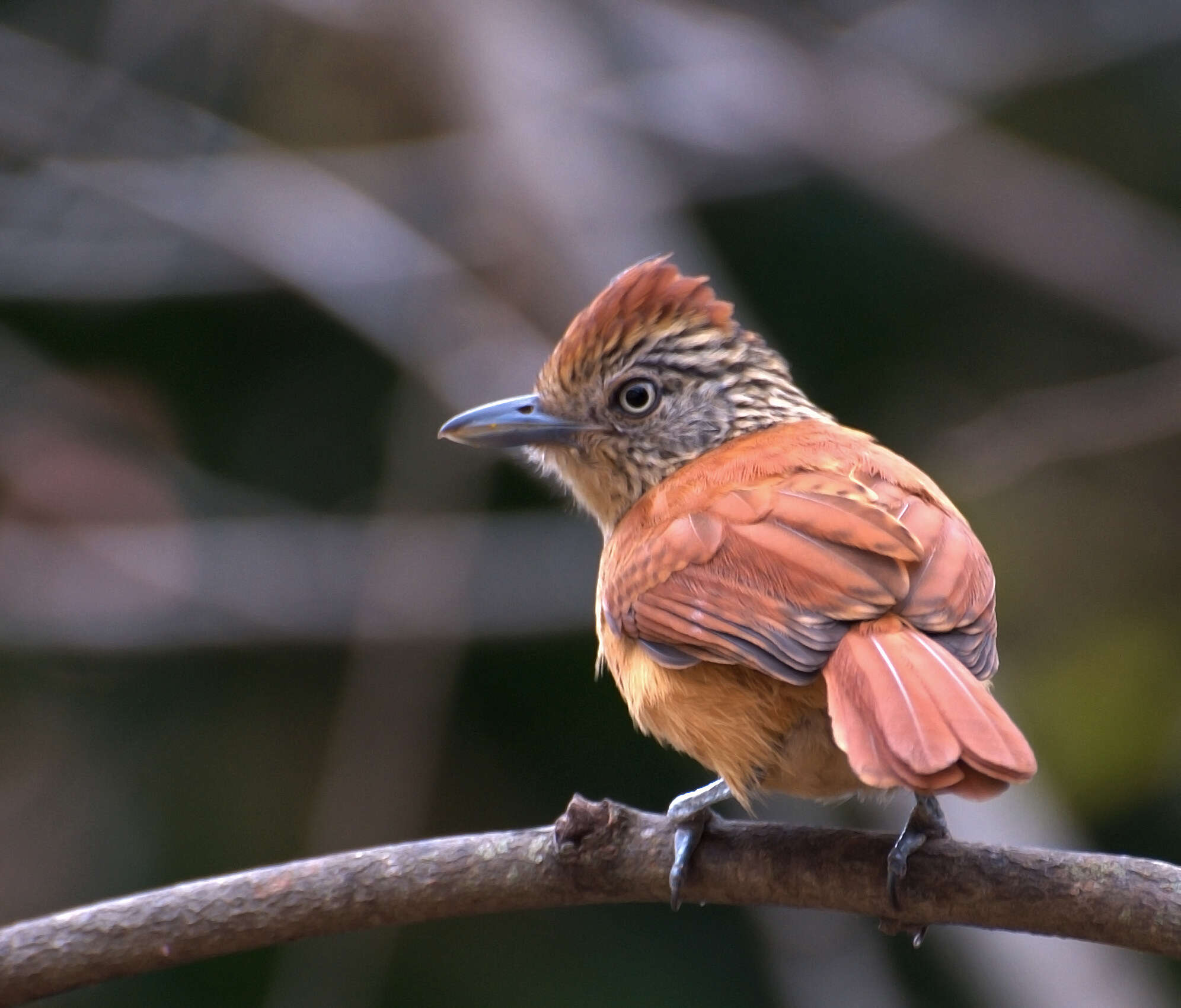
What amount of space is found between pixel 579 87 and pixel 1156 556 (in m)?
3.13

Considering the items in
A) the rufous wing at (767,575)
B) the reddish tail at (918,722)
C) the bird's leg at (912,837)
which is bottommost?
the bird's leg at (912,837)

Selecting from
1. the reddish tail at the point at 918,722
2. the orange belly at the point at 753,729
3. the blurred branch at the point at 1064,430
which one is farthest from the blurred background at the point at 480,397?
the reddish tail at the point at 918,722

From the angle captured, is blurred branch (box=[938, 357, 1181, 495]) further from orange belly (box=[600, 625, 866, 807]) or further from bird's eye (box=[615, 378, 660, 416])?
orange belly (box=[600, 625, 866, 807])

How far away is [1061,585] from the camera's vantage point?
592 cm

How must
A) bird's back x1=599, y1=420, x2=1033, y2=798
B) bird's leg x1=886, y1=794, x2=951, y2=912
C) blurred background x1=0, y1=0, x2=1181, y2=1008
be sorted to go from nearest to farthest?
1. bird's back x1=599, y1=420, x2=1033, y2=798
2. bird's leg x1=886, y1=794, x2=951, y2=912
3. blurred background x1=0, y1=0, x2=1181, y2=1008

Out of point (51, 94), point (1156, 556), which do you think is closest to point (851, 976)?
point (1156, 556)

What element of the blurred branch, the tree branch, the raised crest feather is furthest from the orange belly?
the blurred branch

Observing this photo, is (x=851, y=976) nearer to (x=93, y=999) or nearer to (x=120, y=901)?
(x=93, y=999)

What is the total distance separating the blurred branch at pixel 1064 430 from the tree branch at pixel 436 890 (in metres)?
2.29

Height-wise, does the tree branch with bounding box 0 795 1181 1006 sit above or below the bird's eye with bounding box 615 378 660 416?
below

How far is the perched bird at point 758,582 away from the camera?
234 cm

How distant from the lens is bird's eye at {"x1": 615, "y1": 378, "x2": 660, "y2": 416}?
3.79 metres

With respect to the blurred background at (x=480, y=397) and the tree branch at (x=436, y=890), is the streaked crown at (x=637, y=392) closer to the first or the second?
the tree branch at (x=436, y=890)

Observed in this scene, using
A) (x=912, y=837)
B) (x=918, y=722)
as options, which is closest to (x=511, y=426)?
(x=912, y=837)
